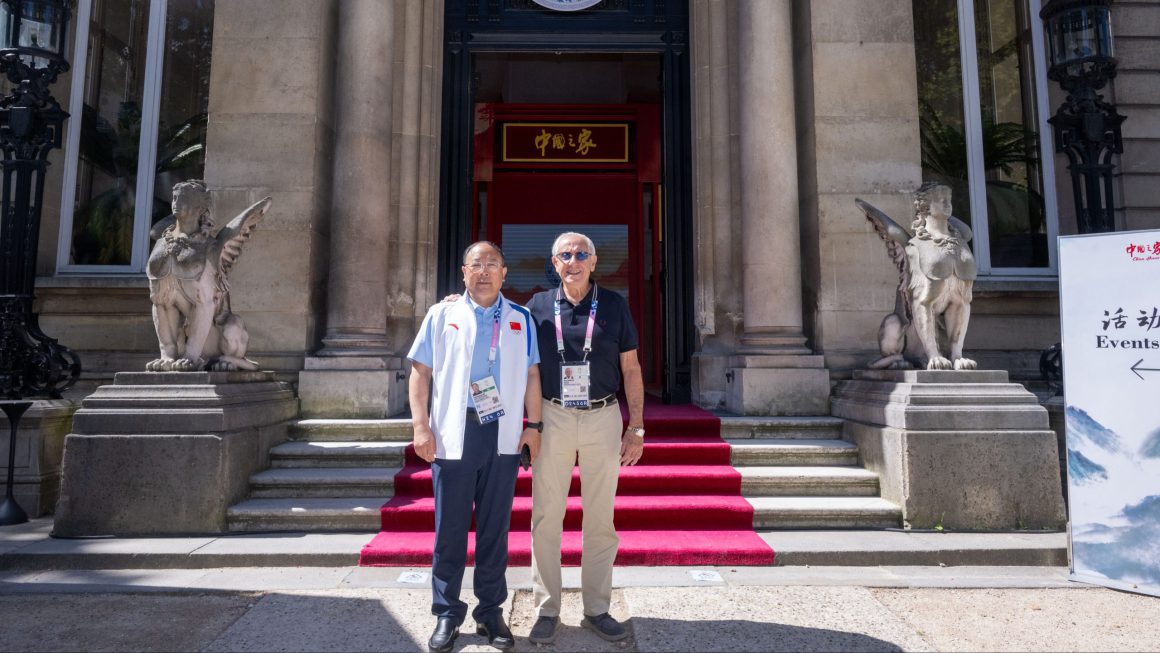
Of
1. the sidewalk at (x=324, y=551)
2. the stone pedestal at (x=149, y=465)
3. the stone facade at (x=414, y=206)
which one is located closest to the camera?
the sidewalk at (x=324, y=551)

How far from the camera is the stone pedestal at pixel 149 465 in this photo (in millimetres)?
4598

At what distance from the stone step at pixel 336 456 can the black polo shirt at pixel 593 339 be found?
2749 millimetres

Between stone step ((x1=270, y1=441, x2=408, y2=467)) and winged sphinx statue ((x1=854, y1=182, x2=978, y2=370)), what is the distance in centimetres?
433

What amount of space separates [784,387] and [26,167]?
718cm

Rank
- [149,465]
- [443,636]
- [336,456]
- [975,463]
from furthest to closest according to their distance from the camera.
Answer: [336,456]
[975,463]
[149,465]
[443,636]

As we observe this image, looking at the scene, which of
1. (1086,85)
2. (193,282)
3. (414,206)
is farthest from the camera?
(414,206)

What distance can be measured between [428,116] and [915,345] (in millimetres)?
5562

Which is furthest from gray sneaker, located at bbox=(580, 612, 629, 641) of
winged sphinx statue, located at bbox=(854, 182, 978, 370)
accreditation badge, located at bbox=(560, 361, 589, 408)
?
winged sphinx statue, located at bbox=(854, 182, 978, 370)

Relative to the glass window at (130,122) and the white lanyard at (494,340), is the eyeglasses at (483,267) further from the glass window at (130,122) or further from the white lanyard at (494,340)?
the glass window at (130,122)

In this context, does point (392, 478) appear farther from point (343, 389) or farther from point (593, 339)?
point (593, 339)

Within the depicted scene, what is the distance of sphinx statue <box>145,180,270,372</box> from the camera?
5012 mm

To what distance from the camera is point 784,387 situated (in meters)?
6.37

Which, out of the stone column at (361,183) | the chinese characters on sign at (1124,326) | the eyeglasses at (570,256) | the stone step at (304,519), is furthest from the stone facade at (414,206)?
the eyeglasses at (570,256)

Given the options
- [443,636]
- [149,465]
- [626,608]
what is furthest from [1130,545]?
[149,465]
